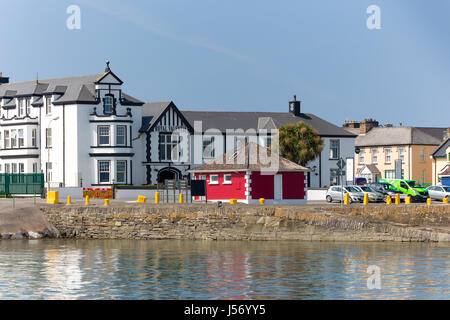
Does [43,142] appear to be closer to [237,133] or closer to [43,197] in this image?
[43,197]

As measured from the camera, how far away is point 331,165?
8981cm

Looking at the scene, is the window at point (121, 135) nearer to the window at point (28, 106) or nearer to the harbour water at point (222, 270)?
the window at point (28, 106)

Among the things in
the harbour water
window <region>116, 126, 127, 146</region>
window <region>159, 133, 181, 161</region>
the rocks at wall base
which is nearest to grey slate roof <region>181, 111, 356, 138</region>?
window <region>159, 133, 181, 161</region>

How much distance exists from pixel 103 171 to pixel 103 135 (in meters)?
3.42

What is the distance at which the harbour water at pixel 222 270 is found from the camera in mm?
30344

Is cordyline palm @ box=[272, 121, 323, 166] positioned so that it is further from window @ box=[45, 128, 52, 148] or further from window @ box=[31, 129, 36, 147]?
window @ box=[31, 129, 36, 147]

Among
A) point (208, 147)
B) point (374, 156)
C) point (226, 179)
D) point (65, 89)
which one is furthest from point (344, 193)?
point (374, 156)

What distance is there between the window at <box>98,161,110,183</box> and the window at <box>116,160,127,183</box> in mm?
927

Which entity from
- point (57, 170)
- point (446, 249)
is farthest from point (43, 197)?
point (446, 249)

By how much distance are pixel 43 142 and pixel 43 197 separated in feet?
33.4

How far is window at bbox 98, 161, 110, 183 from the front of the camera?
75562 mm

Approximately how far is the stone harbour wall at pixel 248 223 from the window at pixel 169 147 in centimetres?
2626

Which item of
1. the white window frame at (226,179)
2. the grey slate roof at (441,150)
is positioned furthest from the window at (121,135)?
the grey slate roof at (441,150)

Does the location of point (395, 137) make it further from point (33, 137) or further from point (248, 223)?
point (248, 223)
